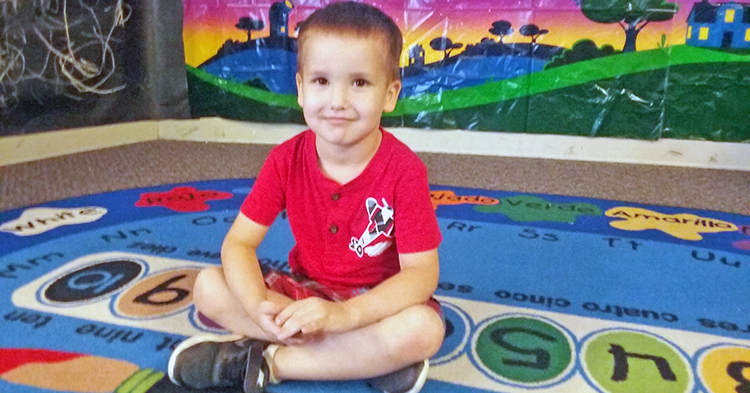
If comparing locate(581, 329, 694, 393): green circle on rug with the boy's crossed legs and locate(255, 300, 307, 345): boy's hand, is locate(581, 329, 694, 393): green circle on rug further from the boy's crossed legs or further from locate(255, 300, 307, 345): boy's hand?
locate(255, 300, 307, 345): boy's hand

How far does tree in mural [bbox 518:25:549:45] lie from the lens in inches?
63.7

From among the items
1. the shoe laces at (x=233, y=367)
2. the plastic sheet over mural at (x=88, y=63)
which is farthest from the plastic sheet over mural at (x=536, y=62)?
the shoe laces at (x=233, y=367)

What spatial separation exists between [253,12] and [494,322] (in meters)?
1.42

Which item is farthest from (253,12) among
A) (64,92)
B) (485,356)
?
(485,356)

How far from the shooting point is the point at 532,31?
5.33 feet

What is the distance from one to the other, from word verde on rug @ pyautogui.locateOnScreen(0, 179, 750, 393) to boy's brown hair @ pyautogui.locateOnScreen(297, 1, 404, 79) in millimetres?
356

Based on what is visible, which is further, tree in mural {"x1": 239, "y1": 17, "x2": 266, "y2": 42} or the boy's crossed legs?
tree in mural {"x1": 239, "y1": 17, "x2": 266, "y2": 42}

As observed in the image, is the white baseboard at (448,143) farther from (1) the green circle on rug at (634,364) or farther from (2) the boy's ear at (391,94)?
(2) the boy's ear at (391,94)

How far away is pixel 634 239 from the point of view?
41.1 inches

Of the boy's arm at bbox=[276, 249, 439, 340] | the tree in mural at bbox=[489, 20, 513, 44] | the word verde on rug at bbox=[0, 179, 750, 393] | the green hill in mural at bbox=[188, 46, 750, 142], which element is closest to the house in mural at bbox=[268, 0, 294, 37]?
the green hill in mural at bbox=[188, 46, 750, 142]

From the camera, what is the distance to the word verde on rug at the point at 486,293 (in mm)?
628

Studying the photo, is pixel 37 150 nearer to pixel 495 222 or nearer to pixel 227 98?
pixel 227 98

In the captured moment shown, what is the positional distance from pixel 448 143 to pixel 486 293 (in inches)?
39.9

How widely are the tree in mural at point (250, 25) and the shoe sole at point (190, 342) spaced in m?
1.37
